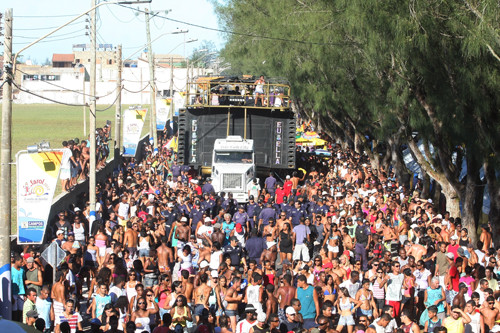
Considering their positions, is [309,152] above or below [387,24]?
below

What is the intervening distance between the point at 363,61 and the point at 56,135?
112 feet

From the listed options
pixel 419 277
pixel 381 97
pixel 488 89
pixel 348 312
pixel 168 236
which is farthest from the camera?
pixel 381 97

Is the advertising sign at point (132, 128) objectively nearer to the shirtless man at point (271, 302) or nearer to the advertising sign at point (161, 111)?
the advertising sign at point (161, 111)

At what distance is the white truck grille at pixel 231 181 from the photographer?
26828 mm

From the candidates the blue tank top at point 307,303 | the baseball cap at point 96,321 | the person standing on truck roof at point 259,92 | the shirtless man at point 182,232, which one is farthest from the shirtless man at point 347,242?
the person standing on truck roof at point 259,92

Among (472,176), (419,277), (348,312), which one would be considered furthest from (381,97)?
(348,312)

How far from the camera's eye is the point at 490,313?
12.3 metres

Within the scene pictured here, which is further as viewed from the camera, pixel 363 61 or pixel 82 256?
pixel 363 61

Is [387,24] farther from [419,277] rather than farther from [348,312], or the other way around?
[348,312]

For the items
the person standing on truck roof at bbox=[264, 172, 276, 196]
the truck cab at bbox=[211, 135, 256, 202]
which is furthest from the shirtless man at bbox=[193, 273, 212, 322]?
the truck cab at bbox=[211, 135, 256, 202]

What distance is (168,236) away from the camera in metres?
18.6

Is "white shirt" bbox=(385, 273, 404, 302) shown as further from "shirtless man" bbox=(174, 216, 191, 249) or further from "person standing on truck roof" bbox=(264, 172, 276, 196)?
"person standing on truck roof" bbox=(264, 172, 276, 196)

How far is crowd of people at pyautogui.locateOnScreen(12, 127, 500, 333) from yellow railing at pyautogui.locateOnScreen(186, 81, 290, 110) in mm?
7854

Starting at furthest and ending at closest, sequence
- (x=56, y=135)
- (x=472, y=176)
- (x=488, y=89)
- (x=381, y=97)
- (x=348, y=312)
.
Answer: (x=56, y=135) → (x=381, y=97) → (x=472, y=176) → (x=488, y=89) → (x=348, y=312)
